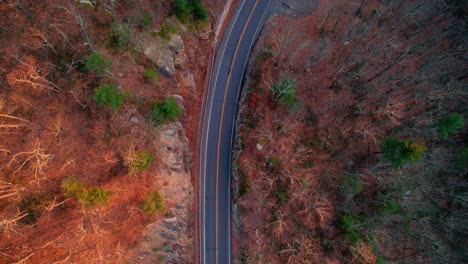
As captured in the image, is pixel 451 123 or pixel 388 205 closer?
pixel 451 123

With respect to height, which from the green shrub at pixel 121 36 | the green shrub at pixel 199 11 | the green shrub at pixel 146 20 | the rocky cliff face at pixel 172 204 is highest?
the green shrub at pixel 199 11

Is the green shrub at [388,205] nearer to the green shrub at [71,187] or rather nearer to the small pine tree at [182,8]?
the small pine tree at [182,8]

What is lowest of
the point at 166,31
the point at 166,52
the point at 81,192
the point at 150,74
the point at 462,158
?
the point at 81,192

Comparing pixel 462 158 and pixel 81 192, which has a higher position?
pixel 462 158

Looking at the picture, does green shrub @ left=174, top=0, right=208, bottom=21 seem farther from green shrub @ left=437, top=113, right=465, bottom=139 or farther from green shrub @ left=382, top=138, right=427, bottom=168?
green shrub @ left=437, top=113, right=465, bottom=139

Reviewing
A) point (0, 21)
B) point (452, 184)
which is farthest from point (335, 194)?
point (0, 21)

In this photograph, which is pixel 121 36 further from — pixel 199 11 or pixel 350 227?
pixel 350 227

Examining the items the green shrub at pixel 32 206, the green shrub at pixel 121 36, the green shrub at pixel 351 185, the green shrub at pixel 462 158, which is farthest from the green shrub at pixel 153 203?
the green shrub at pixel 462 158

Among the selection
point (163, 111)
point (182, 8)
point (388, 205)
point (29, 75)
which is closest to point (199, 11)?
point (182, 8)
